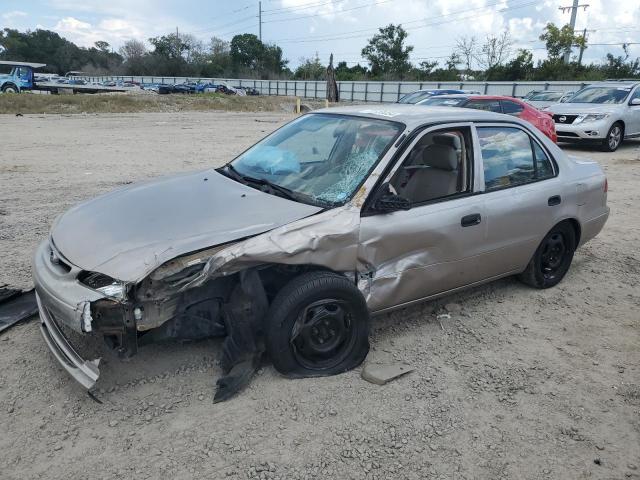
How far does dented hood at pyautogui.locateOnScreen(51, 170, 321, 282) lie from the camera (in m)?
2.74

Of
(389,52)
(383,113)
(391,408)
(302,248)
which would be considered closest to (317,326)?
(302,248)

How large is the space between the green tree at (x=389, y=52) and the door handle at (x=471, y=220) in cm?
6477

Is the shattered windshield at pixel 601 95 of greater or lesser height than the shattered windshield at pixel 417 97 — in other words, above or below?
above

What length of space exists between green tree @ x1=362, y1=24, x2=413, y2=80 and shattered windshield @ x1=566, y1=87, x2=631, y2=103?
52813mm

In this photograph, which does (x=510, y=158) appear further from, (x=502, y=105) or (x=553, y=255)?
(x=502, y=105)

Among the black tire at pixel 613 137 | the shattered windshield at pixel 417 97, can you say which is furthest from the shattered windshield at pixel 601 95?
the shattered windshield at pixel 417 97

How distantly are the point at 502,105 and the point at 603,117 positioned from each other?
137 inches

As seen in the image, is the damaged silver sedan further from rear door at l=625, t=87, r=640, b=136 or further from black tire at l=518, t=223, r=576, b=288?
rear door at l=625, t=87, r=640, b=136

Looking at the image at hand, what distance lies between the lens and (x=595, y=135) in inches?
510

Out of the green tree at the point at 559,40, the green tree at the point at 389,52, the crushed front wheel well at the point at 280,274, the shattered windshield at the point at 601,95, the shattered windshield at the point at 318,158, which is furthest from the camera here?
the green tree at the point at 389,52

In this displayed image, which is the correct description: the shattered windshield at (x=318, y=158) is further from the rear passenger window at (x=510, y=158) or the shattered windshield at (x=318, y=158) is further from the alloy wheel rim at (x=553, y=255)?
the alloy wheel rim at (x=553, y=255)

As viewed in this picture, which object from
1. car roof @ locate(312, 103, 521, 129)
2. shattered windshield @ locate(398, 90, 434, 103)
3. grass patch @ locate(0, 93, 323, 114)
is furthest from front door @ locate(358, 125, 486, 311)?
grass patch @ locate(0, 93, 323, 114)

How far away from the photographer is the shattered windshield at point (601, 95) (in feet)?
44.7

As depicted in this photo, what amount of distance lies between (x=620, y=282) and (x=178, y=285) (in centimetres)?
420
